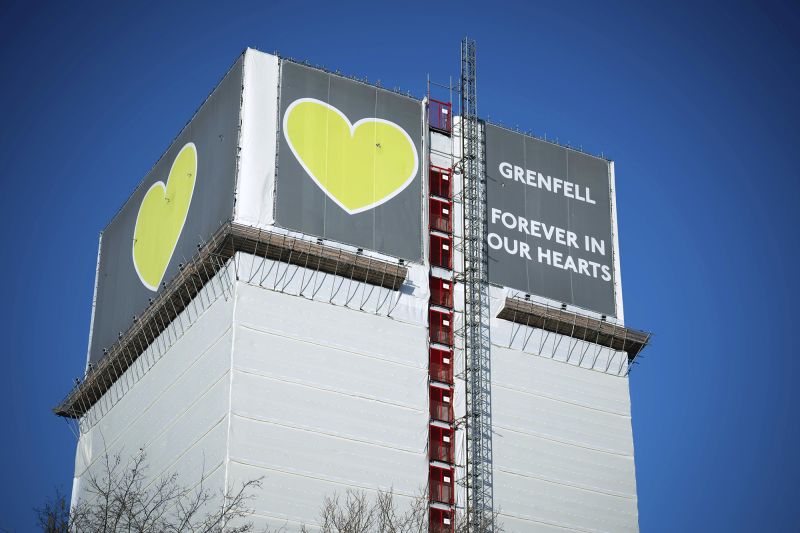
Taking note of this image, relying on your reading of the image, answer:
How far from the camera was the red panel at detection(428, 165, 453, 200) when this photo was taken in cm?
11275

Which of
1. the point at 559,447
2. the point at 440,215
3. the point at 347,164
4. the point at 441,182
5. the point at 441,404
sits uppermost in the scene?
the point at 441,182

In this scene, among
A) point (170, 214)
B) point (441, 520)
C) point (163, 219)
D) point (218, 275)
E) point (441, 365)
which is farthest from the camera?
point (163, 219)

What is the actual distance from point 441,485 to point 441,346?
10274mm

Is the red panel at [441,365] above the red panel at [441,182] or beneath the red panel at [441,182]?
beneath

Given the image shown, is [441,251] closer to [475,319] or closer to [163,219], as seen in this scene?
[475,319]

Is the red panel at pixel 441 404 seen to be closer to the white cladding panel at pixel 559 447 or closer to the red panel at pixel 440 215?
the white cladding panel at pixel 559 447

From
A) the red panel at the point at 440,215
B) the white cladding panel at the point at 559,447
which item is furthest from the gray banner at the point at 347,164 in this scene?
the white cladding panel at the point at 559,447

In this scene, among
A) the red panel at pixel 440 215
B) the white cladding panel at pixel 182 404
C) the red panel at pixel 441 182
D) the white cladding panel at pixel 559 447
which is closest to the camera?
the white cladding panel at pixel 182 404

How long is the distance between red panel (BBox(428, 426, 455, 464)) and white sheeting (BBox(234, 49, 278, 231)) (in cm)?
1831

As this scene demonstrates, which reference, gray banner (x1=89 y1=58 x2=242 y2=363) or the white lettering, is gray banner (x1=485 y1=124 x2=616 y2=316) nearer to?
the white lettering

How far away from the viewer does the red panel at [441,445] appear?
337 feet

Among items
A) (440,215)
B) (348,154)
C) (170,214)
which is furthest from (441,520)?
(170,214)

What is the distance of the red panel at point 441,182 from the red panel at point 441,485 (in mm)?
21539

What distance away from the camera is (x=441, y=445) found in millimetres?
103312
